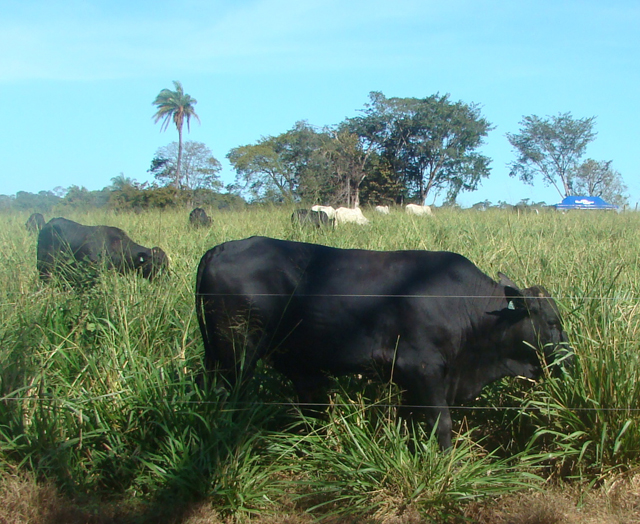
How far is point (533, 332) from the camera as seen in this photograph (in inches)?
151

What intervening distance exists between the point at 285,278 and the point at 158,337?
135 centimetres

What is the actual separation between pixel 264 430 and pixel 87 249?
4.36 meters

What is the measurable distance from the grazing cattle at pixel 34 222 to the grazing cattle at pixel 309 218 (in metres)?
4.19

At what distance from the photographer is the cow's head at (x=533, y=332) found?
3.78m

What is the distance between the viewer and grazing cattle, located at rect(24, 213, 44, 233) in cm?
947

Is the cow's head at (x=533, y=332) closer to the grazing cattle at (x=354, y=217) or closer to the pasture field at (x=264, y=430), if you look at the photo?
the pasture field at (x=264, y=430)

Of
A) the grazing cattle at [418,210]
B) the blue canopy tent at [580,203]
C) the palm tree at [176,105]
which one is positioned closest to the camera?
the palm tree at [176,105]

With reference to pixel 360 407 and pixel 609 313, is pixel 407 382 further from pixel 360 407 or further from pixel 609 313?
pixel 609 313

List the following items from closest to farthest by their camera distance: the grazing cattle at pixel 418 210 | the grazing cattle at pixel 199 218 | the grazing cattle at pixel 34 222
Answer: the grazing cattle at pixel 34 222 → the grazing cattle at pixel 418 210 → the grazing cattle at pixel 199 218

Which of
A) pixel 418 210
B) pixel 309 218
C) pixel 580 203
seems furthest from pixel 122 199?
pixel 580 203

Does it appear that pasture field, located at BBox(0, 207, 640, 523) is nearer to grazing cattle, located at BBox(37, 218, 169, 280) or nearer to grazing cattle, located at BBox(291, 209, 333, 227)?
grazing cattle, located at BBox(37, 218, 169, 280)

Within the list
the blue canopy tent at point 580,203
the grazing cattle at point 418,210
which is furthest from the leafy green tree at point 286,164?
the blue canopy tent at point 580,203

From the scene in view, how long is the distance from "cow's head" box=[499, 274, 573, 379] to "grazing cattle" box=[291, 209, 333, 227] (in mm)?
4804

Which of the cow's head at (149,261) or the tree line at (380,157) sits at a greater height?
the tree line at (380,157)
